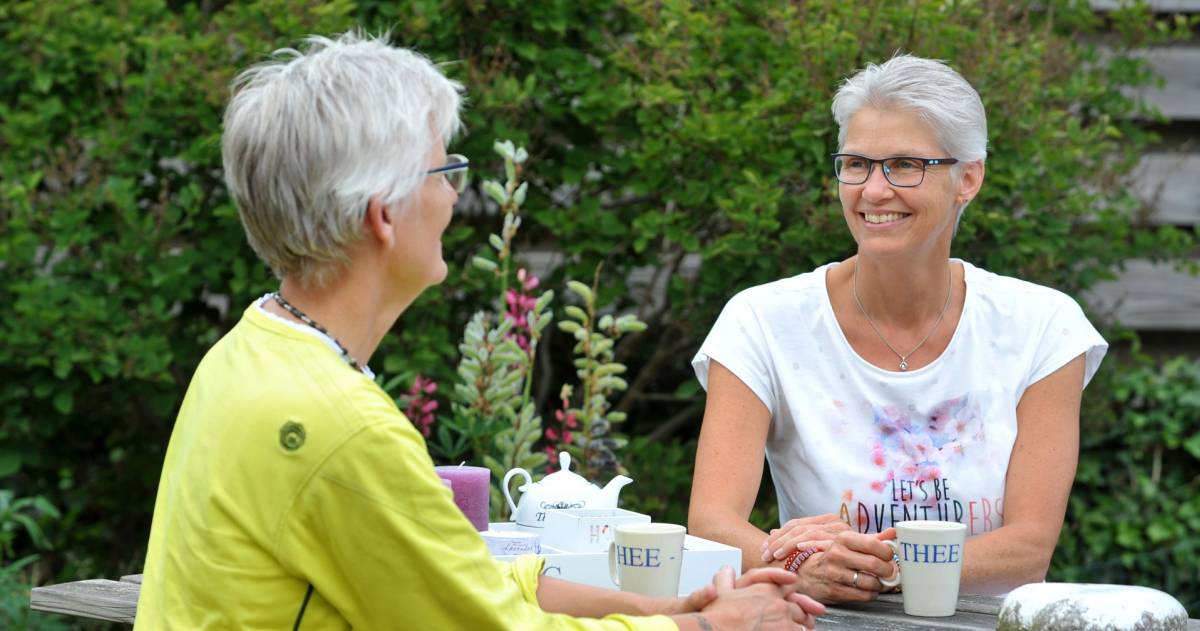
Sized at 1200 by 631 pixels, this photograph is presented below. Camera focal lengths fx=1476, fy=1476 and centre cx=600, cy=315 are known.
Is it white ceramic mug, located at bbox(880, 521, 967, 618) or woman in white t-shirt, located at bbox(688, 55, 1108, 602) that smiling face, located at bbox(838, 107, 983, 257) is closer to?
woman in white t-shirt, located at bbox(688, 55, 1108, 602)

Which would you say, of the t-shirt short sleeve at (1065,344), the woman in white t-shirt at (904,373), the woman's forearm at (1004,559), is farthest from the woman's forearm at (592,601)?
the t-shirt short sleeve at (1065,344)

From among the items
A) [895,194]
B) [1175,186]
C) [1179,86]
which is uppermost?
[1179,86]

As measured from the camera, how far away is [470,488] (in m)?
2.27

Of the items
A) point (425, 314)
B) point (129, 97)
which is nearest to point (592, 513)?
point (425, 314)

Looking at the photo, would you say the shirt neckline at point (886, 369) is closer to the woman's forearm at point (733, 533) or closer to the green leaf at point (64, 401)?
the woman's forearm at point (733, 533)

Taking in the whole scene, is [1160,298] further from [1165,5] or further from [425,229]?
[425,229]

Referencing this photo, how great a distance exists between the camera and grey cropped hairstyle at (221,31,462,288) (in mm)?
1686

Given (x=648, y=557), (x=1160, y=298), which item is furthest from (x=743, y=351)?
(x=1160, y=298)

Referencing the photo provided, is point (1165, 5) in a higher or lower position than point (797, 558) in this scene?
higher

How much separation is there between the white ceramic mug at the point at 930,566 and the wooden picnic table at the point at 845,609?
23 mm

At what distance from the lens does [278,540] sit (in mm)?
1596

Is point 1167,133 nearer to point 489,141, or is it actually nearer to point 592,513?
point 489,141

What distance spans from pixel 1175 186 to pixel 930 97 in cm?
249

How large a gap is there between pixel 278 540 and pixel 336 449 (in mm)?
123
